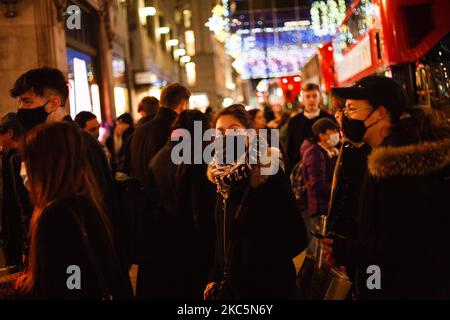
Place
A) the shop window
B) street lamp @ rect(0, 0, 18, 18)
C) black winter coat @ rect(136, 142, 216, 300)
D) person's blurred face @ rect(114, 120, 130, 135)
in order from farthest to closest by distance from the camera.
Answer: the shop window, person's blurred face @ rect(114, 120, 130, 135), street lamp @ rect(0, 0, 18, 18), black winter coat @ rect(136, 142, 216, 300)

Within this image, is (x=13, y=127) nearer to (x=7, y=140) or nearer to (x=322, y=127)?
(x=7, y=140)

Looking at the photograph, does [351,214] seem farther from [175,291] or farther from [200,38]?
[200,38]

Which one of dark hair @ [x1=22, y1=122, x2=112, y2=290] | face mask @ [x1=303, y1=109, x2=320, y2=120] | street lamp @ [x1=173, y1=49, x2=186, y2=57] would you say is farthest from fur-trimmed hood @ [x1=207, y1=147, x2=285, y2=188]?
street lamp @ [x1=173, y1=49, x2=186, y2=57]

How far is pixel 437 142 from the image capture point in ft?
11.0

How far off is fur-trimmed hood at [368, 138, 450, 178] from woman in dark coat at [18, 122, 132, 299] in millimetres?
1487

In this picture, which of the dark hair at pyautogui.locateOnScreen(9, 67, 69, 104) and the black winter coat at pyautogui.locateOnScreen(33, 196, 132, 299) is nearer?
the black winter coat at pyautogui.locateOnScreen(33, 196, 132, 299)

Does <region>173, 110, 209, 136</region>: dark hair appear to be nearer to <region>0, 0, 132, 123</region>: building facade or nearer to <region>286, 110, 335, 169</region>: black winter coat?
<region>286, 110, 335, 169</region>: black winter coat

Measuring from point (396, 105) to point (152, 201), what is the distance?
8.30 ft

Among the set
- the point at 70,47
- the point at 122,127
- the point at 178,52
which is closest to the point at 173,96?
the point at 122,127

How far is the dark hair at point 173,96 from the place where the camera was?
6.67 meters

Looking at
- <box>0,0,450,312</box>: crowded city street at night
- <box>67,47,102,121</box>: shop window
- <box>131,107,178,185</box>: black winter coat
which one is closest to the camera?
<box>0,0,450,312</box>: crowded city street at night

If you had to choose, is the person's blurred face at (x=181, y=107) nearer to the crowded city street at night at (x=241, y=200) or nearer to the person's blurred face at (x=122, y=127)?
the crowded city street at night at (x=241, y=200)

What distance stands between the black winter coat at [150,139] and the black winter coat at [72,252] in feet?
11.4

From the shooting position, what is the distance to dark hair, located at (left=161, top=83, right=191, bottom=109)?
6672 millimetres
